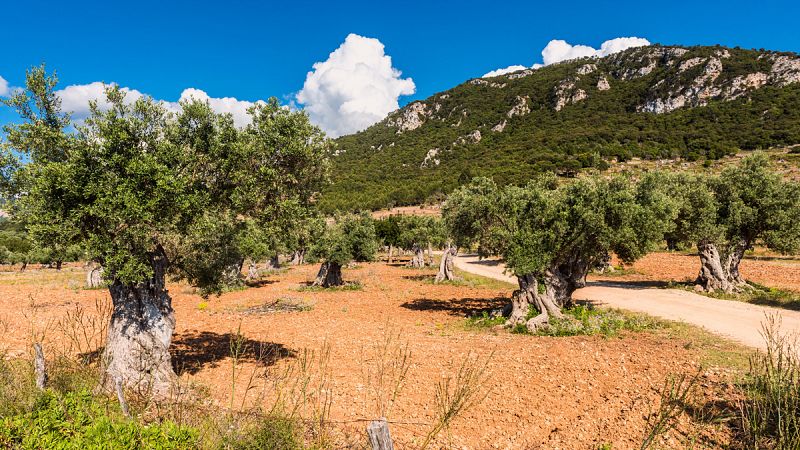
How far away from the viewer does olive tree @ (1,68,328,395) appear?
885 cm

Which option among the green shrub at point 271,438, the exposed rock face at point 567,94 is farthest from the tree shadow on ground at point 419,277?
the exposed rock face at point 567,94

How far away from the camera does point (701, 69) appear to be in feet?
474

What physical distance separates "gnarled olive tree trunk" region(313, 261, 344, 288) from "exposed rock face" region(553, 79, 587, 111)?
537 ft

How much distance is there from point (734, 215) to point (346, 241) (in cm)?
2888

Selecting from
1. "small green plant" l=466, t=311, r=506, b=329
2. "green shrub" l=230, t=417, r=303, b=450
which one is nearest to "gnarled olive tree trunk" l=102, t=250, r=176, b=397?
"green shrub" l=230, t=417, r=303, b=450

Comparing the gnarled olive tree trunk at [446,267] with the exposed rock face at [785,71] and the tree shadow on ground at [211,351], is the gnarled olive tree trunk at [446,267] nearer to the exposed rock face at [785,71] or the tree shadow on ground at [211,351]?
the tree shadow on ground at [211,351]

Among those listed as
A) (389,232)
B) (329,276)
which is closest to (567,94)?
(389,232)

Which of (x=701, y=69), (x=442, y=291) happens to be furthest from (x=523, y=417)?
(x=701, y=69)

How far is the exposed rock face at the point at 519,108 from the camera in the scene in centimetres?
17962

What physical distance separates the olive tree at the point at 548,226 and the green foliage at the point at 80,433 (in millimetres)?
15680

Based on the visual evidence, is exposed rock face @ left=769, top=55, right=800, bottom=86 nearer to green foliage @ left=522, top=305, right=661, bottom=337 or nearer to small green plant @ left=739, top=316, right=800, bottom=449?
green foliage @ left=522, top=305, right=661, bottom=337

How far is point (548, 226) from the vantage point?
19.5m

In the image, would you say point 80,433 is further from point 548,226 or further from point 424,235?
point 424,235

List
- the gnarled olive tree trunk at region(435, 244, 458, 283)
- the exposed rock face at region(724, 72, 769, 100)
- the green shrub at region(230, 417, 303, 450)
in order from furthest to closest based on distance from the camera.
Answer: the exposed rock face at region(724, 72, 769, 100), the gnarled olive tree trunk at region(435, 244, 458, 283), the green shrub at region(230, 417, 303, 450)
